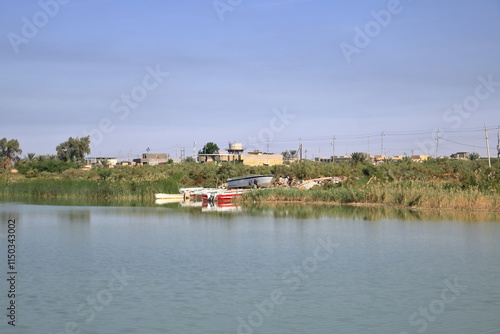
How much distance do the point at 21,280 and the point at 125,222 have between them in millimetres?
15233

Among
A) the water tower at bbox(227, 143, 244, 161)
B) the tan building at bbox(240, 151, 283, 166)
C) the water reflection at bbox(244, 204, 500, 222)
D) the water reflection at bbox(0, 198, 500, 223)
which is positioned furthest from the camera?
the water tower at bbox(227, 143, 244, 161)

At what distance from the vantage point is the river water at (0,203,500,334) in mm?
12312

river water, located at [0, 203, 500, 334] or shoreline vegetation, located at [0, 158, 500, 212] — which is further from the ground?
shoreline vegetation, located at [0, 158, 500, 212]

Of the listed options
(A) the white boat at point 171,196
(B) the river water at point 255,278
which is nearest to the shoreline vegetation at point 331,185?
(A) the white boat at point 171,196

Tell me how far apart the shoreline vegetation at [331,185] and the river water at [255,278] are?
7.27 m

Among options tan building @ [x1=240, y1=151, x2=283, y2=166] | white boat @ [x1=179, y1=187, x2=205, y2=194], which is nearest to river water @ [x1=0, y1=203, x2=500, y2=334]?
white boat @ [x1=179, y1=187, x2=205, y2=194]

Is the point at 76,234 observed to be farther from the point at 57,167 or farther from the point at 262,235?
the point at 57,167

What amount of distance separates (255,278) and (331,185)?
103ft

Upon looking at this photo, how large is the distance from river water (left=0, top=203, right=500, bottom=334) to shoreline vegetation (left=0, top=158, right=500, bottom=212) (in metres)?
7.27

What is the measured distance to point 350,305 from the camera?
1353cm

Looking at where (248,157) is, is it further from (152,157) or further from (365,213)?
(365,213)

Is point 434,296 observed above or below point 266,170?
below

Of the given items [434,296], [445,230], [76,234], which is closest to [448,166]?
[445,230]

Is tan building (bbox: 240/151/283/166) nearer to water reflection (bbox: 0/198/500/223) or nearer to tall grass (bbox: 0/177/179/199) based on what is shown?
tall grass (bbox: 0/177/179/199)
